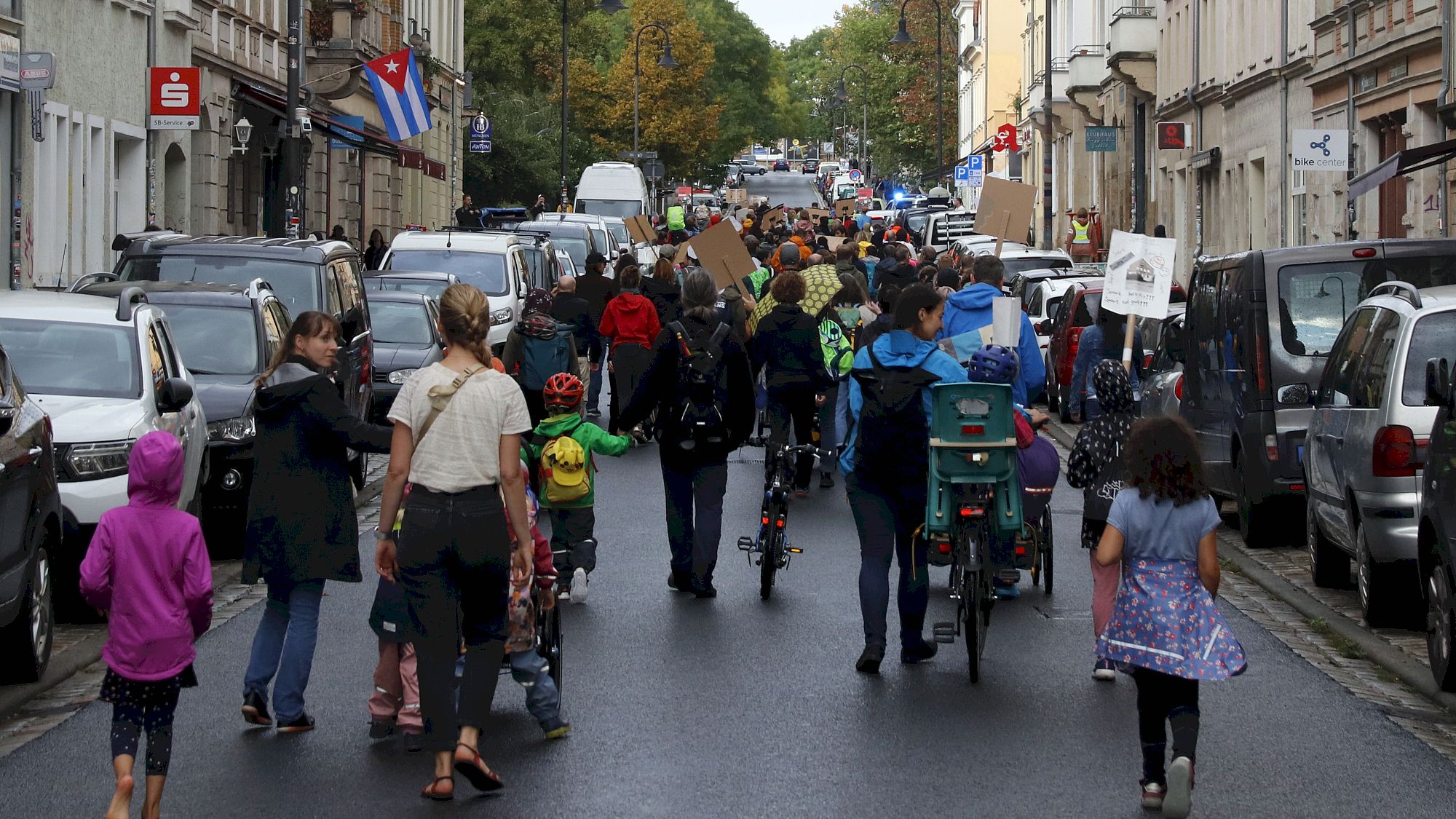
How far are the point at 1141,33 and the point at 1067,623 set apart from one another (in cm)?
4417

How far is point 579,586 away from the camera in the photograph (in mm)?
11766

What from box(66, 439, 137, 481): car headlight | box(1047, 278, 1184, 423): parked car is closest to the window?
box(66, 439, 137, 481): car headlight

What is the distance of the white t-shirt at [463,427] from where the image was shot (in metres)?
7.25

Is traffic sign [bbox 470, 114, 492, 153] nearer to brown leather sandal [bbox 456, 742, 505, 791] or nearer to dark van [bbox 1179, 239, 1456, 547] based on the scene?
dark van [bbox 1179, 239, 1456, 547]

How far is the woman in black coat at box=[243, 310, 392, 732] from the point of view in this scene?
328 inches

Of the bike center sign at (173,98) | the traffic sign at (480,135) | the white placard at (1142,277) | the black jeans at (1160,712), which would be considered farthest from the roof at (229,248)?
the traffic sign at (480,135)

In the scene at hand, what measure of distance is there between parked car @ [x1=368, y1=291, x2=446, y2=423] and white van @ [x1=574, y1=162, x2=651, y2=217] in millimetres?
35028

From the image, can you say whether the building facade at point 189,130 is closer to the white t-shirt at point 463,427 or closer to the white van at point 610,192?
the white van at point 610,192

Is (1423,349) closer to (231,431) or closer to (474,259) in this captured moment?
(231,431)

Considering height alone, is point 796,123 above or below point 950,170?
above

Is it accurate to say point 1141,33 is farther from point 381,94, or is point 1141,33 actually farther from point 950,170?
point 950,170

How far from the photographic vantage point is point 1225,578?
13352 millimetres

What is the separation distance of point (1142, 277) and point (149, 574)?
33.7 ft

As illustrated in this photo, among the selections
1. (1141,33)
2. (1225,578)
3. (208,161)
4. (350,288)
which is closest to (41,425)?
(1225,578)
